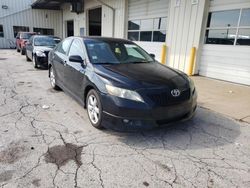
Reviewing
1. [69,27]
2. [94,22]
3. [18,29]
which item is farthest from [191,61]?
[18,29]

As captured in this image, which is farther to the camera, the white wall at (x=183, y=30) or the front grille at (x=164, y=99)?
the white wall at (x=183, y=30)

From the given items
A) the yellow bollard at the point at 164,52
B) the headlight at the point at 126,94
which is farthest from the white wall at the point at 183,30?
the headlight at the point at 126,94

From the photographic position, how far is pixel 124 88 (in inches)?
122

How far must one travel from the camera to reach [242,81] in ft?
23.7

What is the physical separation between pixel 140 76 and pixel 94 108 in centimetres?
97

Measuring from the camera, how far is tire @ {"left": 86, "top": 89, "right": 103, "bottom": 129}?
11.2 feet

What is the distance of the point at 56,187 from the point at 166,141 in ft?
5.82

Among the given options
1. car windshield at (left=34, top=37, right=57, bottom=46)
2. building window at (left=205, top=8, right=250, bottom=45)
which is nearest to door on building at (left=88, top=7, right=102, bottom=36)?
car windshield at (left=34, top=37, right=57, bottom=46)

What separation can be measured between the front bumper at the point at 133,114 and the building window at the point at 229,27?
5.28 meters

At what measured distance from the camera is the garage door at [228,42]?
22.8ft

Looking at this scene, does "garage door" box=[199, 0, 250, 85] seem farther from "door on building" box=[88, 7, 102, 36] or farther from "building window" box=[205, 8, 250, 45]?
"door on building" box=[88, 7, 102, 36]

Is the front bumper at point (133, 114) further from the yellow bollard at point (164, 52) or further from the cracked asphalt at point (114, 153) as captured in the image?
the yellow bollard at point (164, 52)

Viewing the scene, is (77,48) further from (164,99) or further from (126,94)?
(164,99)

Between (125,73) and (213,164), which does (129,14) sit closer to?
(125,73)
